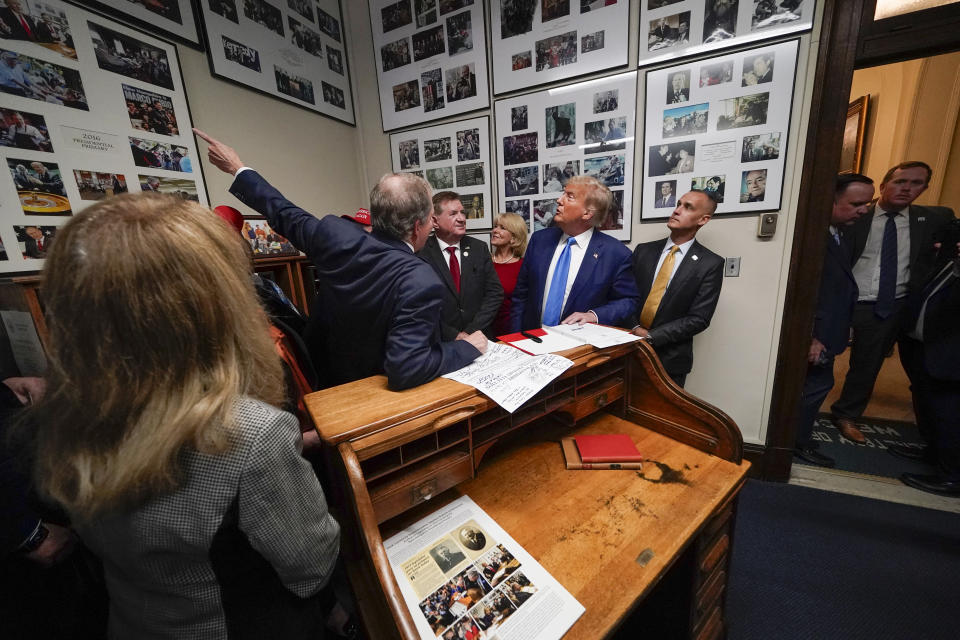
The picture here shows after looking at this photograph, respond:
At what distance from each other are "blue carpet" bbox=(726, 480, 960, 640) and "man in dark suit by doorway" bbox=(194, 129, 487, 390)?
184 centimetres

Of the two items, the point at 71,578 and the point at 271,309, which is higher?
the point at 271,309

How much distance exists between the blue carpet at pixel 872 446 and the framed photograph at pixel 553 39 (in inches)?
122

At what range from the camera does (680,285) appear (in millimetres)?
2010

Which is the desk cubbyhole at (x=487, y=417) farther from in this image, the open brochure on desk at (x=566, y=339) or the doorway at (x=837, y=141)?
the doorway at (x=837, y=141)

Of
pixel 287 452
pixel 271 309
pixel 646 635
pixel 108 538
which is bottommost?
pixel 646 635

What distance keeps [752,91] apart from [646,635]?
2.64 m

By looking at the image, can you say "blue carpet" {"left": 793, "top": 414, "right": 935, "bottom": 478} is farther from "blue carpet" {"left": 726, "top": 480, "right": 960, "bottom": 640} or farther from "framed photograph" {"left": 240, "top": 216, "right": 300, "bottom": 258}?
"framed photograph" {"left": 240, "top": 216, "right": 300, "bottom": 258}

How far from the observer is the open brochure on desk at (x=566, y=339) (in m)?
1.11

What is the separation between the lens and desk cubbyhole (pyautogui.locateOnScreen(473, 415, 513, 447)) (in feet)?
3.02

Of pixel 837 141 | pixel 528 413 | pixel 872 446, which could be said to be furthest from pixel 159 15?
pixel 872 446

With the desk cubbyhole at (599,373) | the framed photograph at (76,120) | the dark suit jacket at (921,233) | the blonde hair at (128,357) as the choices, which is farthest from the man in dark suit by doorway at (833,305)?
the framed photograph at (76,120)

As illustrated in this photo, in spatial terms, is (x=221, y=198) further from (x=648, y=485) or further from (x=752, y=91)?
(x=752, y=91)

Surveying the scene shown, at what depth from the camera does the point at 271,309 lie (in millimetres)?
1383

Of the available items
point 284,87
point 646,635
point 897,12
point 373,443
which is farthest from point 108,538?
point 897,12
